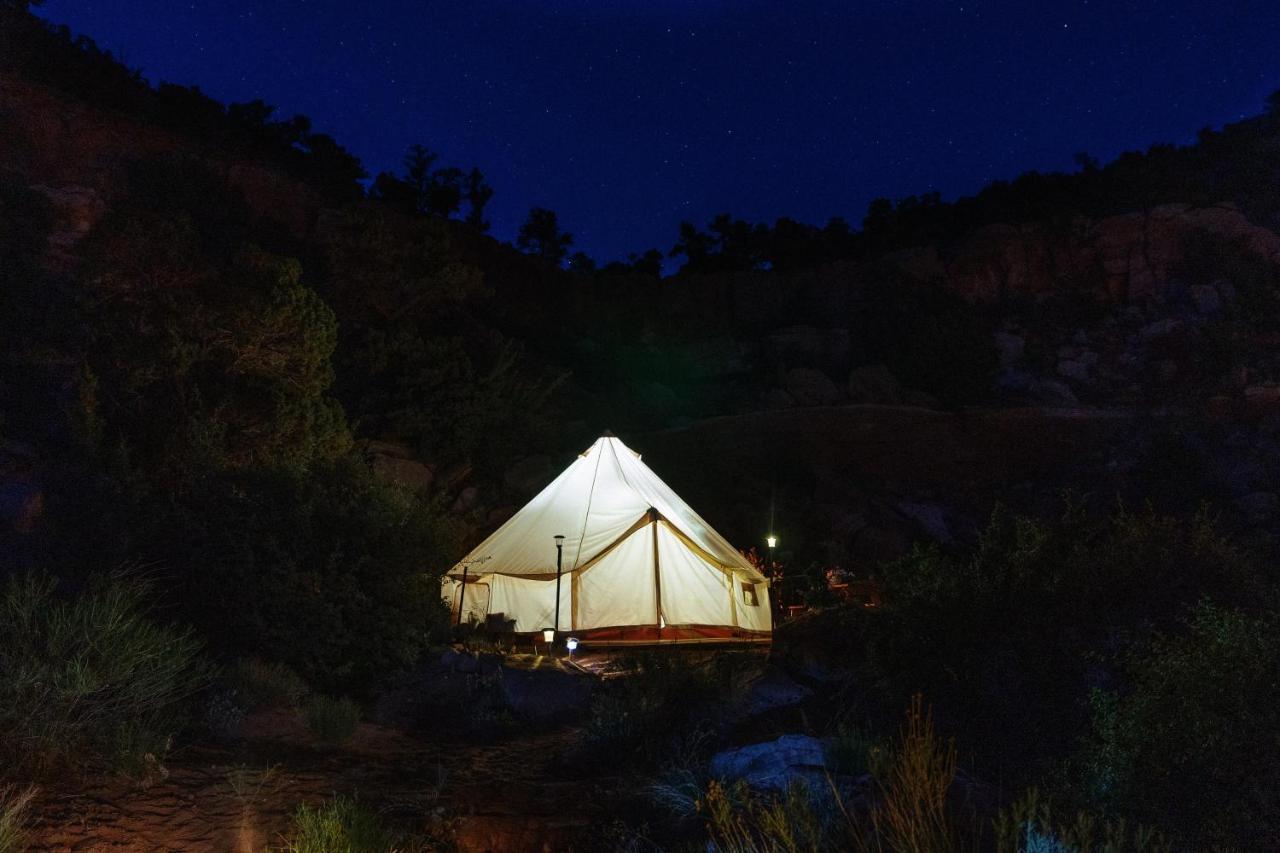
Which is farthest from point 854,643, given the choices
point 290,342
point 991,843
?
point 290,342

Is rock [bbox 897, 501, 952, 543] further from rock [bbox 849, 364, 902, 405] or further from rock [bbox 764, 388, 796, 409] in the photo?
rock [bbox 764, 388, 796, 409]

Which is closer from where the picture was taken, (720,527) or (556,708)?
(556,708)

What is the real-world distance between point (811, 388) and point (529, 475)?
316 inches

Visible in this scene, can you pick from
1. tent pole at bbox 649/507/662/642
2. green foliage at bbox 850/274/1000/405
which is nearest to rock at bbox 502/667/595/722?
tent pole at bbox 649/507/662/642

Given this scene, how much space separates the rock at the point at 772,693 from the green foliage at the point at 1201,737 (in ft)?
8.80

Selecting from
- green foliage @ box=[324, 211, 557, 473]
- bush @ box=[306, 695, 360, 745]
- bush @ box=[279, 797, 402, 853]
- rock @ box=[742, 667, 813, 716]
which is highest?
green foliage @ box=[324, 211, 557, 473]

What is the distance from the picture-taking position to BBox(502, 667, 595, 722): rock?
7609 millimetres

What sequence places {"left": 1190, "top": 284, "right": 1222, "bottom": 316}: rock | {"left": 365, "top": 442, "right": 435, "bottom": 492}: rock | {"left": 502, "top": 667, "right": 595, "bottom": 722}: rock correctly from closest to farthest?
{"left": 502, "top": 667, "right": 595, "bottom": 722}: rock, {"left": 365, "top": 442, "right": 435, "bottom": 492}: rock, {"left": 1190, "top": 284, "right": 1222, "bottom": 316}: rock

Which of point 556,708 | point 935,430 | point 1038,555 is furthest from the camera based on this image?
point 935,430

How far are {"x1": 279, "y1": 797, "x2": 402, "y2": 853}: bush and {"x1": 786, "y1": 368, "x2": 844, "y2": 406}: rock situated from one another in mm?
18508

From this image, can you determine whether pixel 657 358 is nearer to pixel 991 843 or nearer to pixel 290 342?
pixel 290 342

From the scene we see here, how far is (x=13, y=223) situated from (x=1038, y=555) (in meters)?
13.3

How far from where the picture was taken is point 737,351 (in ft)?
87.9

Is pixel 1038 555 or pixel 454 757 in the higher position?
pixel 1038 555
